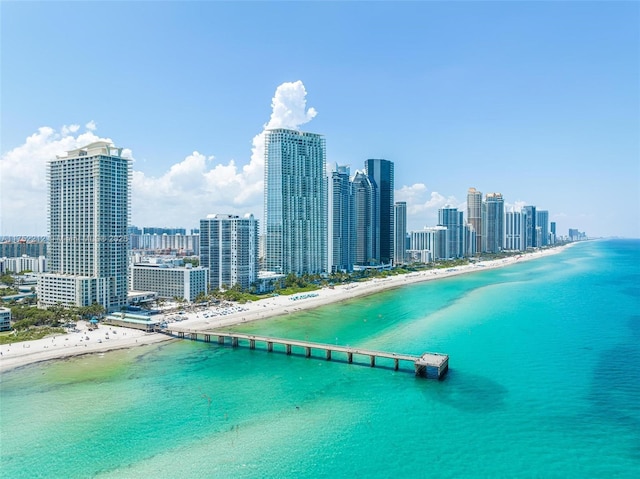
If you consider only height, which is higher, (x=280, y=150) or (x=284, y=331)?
(x=280, y=150)

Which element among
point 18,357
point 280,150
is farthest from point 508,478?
point 280,150

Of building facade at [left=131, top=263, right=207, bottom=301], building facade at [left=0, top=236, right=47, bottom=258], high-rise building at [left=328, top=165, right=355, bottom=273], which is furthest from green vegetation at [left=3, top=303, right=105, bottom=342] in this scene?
building facade at [left=0, top=236, right=47, bottom=258]

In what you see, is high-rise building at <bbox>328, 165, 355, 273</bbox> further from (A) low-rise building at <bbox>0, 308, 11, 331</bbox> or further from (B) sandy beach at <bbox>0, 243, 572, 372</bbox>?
(A) low-rise building at <bbox>0, 308, 11, 331</bbox>

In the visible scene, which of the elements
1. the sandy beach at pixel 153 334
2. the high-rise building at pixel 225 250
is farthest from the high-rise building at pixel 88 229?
the high-rise building at pixel 225 250

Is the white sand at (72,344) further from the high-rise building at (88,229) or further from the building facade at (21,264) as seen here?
the building facade at (21,264)

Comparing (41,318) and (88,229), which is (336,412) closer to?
(41,318)

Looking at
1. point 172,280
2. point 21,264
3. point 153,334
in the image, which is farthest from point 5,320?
point 21,264

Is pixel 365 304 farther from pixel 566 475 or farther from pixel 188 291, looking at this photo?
pixel 566 475
